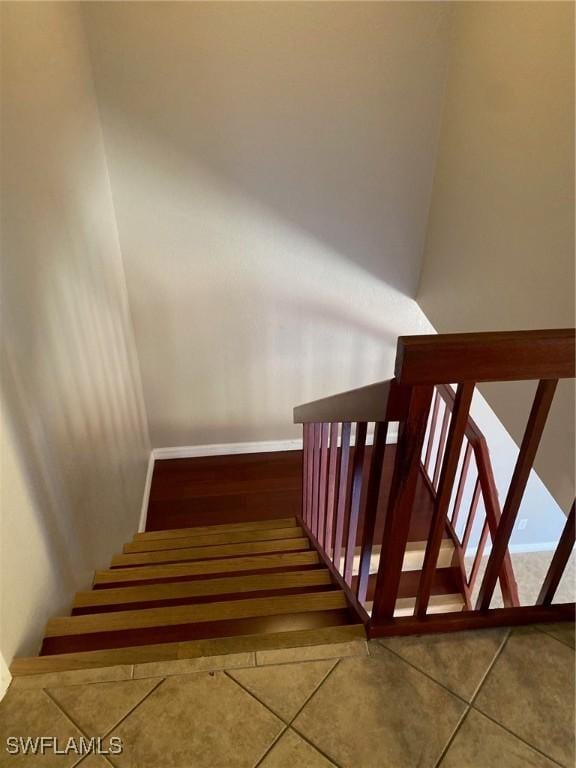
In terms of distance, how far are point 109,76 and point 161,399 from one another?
6.35 feet

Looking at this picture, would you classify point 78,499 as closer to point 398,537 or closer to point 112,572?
point 112,572

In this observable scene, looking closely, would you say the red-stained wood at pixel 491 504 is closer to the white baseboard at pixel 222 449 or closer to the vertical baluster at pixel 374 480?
the vertical baluster at pixel 374 480

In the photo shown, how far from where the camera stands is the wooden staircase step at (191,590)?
175 cm

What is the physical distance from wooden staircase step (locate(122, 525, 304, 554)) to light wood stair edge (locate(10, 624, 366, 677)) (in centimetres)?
121

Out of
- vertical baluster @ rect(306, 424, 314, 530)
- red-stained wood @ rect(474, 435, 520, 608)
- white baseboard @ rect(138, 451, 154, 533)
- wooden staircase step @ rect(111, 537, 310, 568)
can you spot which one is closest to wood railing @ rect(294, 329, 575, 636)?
wooden staircase step @ rect(111, 537, 310, 568)

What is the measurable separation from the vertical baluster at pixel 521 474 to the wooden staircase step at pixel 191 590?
25.6 inches

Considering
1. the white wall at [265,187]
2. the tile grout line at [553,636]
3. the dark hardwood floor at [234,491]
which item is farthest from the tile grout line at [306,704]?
the white wall at [265,187]

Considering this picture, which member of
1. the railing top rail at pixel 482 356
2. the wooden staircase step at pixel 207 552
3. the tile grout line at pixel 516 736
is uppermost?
the railing top rail at pixel 482 356

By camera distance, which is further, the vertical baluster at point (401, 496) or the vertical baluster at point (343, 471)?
the vertical baluster at point (343, 471)

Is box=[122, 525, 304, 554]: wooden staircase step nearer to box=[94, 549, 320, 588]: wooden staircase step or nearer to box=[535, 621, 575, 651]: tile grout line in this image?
box=[94, 549, 320, 588]: wooden staircase step

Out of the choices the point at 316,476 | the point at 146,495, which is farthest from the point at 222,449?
the point at 316,476

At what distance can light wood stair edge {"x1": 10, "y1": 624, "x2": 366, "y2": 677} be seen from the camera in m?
1.24

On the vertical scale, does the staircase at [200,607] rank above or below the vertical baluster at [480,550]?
above

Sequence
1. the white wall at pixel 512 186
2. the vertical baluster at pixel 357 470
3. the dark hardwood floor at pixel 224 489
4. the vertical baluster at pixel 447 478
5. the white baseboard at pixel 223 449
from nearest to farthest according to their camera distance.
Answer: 1. the vertical baluster at pixel 447 478
2. the vertical baluster at pixel 357 470
3. the white wall at pixel 512 186
4. the dark hardwood floor at pixel 224 489
5. the white baseboard at pixel 223 449
